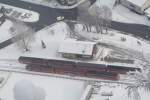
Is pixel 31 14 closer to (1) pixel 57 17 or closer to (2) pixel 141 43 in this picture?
(1) pixel 57 17

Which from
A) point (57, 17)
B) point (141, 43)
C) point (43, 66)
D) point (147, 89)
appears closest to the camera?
point (147, 89)

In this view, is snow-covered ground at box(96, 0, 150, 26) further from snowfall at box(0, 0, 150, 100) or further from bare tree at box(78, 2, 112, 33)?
bare tree at box(78, 2, 112, 33)

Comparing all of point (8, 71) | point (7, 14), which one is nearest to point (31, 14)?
point (7, 14)

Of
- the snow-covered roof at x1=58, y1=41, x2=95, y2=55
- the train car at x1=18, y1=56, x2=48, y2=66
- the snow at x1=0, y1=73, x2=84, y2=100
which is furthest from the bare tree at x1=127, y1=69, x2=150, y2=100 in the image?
the train car at x1=18, y1=56, x2=48, y2=66

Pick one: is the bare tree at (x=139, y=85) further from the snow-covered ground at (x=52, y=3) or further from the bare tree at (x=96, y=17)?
the snow-covered ground at (x=52, y=3)

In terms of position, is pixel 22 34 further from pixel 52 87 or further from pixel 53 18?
pixel 52 87

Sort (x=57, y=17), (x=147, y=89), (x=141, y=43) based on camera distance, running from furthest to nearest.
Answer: (x=57, y=17) → (x=141, y=43) → (x=147, y=89)

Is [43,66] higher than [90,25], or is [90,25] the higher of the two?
[90,25]
